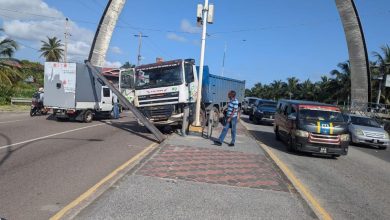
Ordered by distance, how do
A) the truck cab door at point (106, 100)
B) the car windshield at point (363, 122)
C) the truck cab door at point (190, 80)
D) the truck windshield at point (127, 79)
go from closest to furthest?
the truck cab door at point (190, 80) < the truck windshield at point (127, 79) < the car windshield at point (363, 122) < the truck cab door at point (106, 100)

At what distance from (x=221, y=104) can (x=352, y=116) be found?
23.4ft

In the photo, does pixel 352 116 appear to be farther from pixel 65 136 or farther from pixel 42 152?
pixel 42 152

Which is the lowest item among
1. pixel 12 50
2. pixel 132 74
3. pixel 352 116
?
pixel 352 116

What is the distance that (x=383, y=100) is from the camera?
2314 inches

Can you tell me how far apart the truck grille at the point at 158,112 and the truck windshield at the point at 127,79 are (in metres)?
1.22

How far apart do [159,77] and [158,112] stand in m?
1.46

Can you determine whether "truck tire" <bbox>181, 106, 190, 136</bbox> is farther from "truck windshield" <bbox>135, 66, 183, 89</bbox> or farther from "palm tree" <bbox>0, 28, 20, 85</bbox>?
"palm tree" <bbox>0, 28, 20, 85</bbox>

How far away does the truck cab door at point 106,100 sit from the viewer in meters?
22.8

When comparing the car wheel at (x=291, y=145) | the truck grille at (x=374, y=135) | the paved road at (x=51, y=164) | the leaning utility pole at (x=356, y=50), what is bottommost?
the paved road at (x=51, y=164)

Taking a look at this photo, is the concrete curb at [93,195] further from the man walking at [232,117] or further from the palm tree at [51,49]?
the palm tree at [51,49]

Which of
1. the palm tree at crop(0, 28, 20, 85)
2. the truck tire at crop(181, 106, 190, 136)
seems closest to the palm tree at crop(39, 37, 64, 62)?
the palm tree at crop(0, 28, 20, 85)

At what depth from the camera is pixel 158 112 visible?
16.8m

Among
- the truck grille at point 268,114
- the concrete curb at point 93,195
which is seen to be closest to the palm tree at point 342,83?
the truck grille at point 268,114

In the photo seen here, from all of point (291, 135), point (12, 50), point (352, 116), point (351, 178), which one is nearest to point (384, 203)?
point (351, 178)
